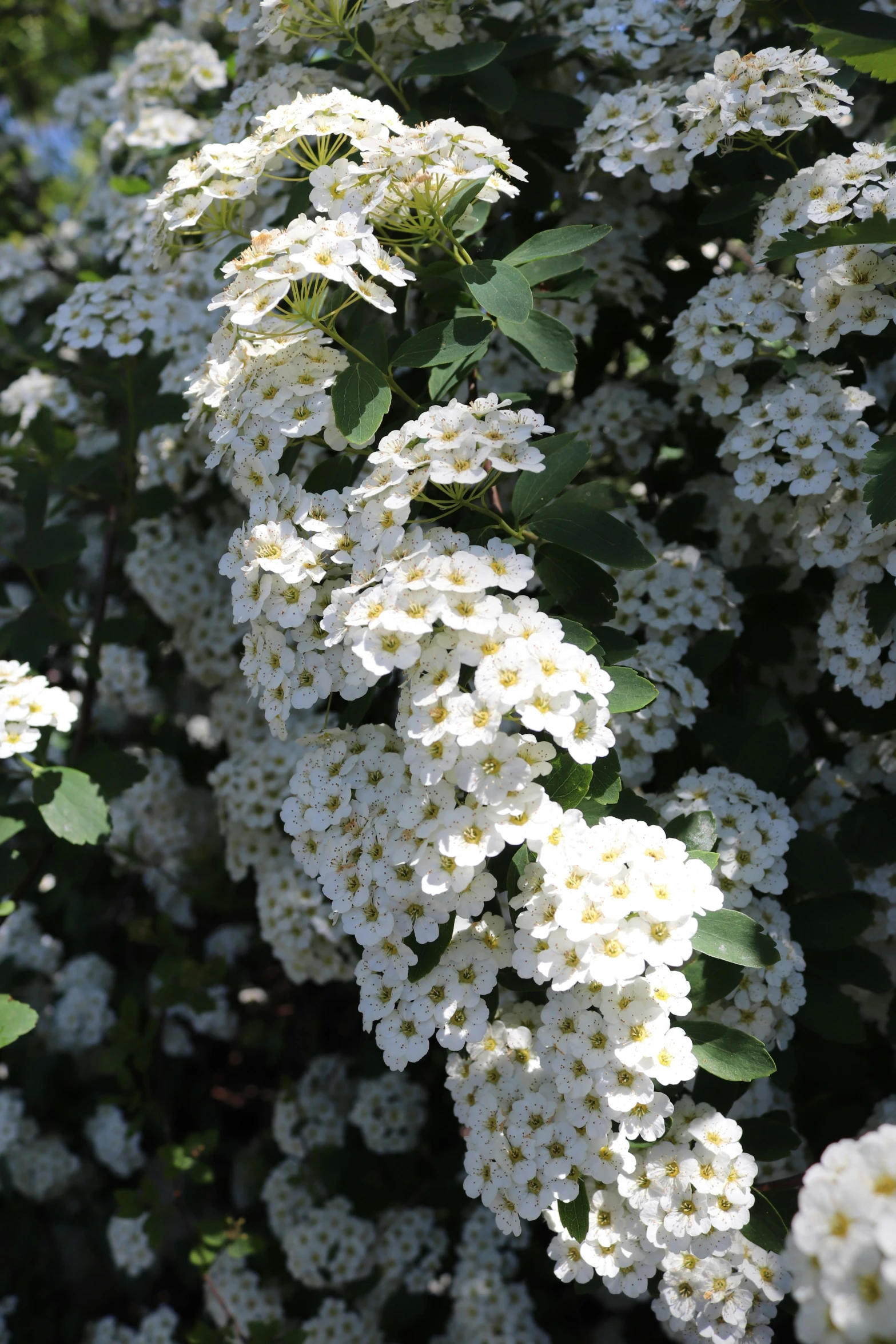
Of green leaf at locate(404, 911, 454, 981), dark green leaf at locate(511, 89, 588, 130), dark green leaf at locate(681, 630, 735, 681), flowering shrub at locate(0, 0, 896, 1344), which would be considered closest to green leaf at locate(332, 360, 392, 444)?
flowering shrub at locate(0, 0, 896, 1344)

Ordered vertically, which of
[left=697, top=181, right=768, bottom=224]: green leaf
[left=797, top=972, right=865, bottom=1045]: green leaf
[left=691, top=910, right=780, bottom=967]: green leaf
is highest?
[left=697, top=181, right=768, bottom=224]: green leaf

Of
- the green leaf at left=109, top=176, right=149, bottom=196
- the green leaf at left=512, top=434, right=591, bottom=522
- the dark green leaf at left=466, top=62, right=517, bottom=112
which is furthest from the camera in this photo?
the green leaf at left=109, top=176, right=149, bottom=196

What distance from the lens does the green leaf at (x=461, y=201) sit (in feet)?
4.88

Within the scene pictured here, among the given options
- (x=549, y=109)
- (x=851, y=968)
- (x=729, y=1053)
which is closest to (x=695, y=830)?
(x=729, y=1053)

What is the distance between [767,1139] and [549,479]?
107 cm

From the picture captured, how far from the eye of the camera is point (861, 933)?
6.12 ft

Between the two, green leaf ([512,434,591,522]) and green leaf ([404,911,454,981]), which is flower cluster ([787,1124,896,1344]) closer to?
green leaf ([404,911,454,981])

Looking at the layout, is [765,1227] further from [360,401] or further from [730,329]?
[730,329]

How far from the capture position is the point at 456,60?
5.92 feet

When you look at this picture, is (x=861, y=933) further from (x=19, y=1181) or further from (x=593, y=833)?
(x=19, y=1181)

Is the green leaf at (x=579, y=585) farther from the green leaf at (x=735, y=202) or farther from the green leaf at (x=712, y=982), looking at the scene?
the green leaf at (x=735, y=202)

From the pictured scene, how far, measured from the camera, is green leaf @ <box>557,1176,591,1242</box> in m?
1.34

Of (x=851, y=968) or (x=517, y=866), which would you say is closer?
(x=517, y=866)

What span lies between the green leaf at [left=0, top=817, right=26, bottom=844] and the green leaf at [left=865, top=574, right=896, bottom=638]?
1.64m
